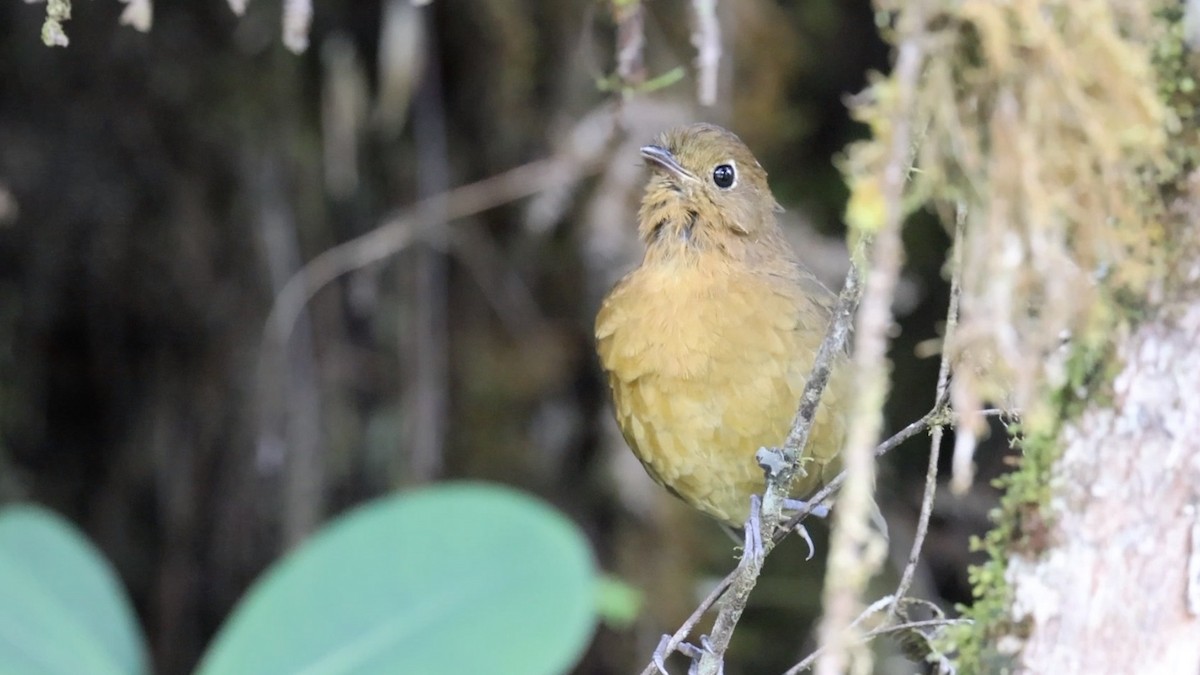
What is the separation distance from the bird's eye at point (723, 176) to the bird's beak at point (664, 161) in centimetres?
6

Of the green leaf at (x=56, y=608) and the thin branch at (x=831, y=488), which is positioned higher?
the thin branch at (x=831, y=488)

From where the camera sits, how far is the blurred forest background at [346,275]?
384cm

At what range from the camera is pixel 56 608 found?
2.26 metres

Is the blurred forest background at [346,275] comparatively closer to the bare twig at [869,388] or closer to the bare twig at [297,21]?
the bare twig at [297,21]

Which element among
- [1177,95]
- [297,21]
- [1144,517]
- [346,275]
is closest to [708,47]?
[297,21]

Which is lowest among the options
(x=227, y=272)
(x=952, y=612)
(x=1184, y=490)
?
(x=952, y=612)

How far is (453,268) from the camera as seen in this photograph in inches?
165

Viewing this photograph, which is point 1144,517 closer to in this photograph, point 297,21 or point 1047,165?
point 1047,165

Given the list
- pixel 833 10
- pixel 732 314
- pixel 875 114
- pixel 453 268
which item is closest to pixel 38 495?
pixel 453 268

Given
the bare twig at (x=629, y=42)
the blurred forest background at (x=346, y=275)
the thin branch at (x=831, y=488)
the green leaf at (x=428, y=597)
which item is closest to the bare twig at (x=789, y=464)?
the thin branch at (x=831, y=488)

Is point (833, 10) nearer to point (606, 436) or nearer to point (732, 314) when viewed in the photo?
point (606, 436)

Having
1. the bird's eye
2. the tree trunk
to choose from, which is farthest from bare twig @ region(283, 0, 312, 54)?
the tree trunk

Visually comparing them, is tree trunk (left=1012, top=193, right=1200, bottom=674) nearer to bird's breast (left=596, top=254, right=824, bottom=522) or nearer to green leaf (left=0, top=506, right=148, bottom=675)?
bird's breast (left=596, top=254, right=824, bottom=522)

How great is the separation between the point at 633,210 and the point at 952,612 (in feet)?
6.27
